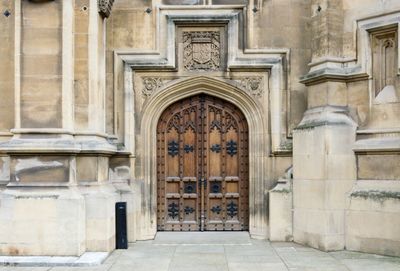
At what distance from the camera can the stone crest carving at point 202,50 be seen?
9.66 meters

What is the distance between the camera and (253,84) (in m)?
9.65

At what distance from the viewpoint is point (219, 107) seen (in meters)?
9.84

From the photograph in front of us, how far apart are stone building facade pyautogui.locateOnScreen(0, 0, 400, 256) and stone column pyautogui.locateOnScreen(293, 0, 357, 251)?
0.02 m

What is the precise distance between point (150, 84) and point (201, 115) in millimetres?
1179

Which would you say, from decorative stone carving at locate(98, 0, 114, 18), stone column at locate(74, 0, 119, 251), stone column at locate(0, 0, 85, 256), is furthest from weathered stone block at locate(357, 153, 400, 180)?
decorative stone carving at locate(98, 0, 114, 18)

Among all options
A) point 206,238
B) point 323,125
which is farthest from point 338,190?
point 206,238

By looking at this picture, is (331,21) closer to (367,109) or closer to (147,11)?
(367,109)

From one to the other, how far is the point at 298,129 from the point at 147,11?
3695mm

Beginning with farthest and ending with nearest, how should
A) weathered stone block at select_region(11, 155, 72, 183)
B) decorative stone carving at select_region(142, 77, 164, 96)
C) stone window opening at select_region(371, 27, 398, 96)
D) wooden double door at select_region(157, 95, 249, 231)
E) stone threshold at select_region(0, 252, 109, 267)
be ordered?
wooden double door at select_region(157, 95, 249, 231), decorative stone carving at select_region(142, 77, 164, 96), stone window opening at select_region(371, 27, 398, 96), weathered stone block at select_region(11, 155, 72, 183), stone threshold at select_region(0, 252, 109, 267)

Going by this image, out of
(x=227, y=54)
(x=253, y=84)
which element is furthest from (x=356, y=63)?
(x=227, y=54)

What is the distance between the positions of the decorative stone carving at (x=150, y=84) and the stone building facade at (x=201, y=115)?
20 mm

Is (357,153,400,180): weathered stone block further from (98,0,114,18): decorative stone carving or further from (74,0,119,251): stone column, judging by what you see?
(98,0,114,18): decorative stone carving

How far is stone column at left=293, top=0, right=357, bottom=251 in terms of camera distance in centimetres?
851

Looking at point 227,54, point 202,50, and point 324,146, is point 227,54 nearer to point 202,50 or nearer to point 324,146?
point 202,50
